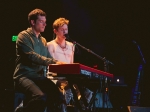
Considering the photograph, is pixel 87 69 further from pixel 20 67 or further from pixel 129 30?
pixel 129 30

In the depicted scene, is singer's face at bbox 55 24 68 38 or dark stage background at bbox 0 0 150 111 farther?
dark stage background at bbox 0 0 150 111

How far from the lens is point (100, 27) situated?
716 cm

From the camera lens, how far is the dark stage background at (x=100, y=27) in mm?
6793

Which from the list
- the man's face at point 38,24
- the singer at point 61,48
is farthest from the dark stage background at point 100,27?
the man's face at point 38,24

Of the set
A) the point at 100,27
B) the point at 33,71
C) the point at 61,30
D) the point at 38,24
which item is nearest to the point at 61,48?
the point at 61,30

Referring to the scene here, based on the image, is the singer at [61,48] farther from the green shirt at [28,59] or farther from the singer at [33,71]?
the green shirt at [28,59]

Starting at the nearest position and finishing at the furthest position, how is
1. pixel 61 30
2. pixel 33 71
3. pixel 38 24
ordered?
pixel 33 71
pixel 38 24
pixel 61 30

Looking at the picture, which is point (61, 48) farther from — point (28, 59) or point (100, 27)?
point (100, 27)

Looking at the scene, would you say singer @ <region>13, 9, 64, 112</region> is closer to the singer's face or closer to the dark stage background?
the singer's face

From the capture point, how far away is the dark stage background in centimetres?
679

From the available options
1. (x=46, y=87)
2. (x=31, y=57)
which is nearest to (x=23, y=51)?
(x=31, y=57)

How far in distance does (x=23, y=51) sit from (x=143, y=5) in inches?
190

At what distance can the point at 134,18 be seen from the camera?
23.7 ft

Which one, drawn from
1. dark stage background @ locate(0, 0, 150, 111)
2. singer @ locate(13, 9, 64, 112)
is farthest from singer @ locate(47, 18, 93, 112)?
dark stage background @ locate(0, 0, 150, 111)
